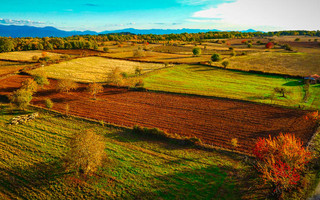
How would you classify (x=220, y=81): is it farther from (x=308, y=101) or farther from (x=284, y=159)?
(x=284, y=159)

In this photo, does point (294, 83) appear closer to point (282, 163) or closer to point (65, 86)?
point (282, 163)

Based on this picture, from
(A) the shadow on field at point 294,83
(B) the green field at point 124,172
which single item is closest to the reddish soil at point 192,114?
(B) the green field at point 124,172

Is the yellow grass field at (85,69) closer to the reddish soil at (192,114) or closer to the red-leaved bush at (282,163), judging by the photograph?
the reddish soil at (192,114)

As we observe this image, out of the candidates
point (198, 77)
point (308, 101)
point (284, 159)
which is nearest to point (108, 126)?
point (284, 159)

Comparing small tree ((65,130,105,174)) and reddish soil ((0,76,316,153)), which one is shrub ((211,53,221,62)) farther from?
small tree ((65,130,105,174))

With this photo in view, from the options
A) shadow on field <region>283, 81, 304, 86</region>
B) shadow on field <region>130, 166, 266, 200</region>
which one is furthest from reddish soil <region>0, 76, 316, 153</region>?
shadow on field <region>283, 81, 304, 86</region>

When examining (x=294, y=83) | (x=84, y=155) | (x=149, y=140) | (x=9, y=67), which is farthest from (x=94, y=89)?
(x=294, y=83)
